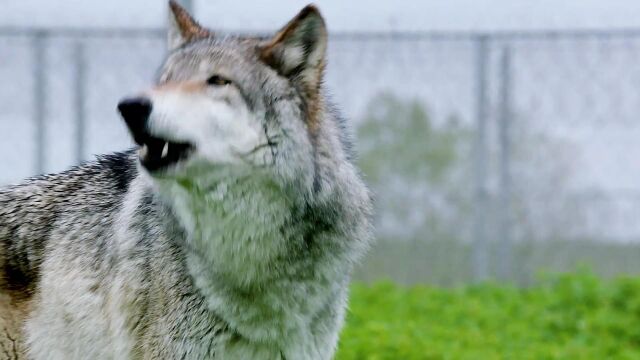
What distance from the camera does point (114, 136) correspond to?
10.3m

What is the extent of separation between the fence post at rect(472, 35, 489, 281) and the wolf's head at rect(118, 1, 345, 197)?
20.5 feet

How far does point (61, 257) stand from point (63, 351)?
15.1 inches

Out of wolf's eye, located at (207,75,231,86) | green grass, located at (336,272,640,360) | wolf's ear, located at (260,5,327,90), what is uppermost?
wolf's ear, located at (260,5,327,90)

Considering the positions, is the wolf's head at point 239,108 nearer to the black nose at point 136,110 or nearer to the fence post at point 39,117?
the black nose at point 136,110

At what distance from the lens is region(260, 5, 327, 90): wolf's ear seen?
172 inches

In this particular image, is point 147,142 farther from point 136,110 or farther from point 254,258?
point 254,258

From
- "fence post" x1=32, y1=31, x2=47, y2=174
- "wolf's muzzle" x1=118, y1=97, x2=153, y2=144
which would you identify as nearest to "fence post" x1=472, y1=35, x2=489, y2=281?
"fence post" x1=32, y1=31, x2=47, y2=174

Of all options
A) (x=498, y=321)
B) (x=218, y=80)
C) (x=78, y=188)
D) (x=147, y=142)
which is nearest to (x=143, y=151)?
(x=147, y=142)

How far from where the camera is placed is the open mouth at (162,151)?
4.06 metres

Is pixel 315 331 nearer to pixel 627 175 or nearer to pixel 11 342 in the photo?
pixel 11 342

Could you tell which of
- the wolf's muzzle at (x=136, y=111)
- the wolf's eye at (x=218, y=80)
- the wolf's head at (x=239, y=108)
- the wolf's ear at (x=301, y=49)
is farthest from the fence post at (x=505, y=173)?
the wolf's muzzle at (x=136, y=111)

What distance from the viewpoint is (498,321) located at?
9031 millimetres

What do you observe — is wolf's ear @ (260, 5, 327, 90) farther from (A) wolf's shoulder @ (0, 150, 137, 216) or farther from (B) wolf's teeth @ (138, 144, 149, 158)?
(A) wolf's shoulder @ (0, 150, 137, 216)

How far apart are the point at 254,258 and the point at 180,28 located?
0.99 m
